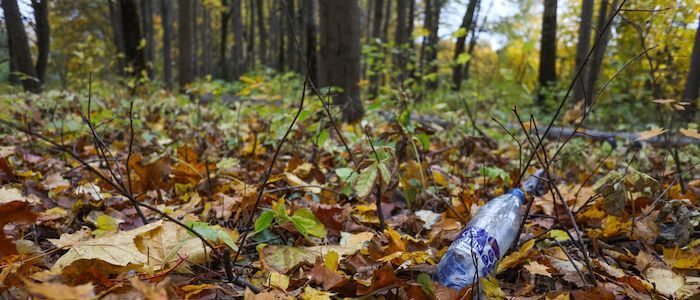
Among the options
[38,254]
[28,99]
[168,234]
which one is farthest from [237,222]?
[28,99]

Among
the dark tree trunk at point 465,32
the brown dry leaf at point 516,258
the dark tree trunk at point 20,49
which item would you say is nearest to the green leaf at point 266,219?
the brown dry leaf at point 516,258

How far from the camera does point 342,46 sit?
16.6ft

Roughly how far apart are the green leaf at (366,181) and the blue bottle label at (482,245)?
1.13 feet

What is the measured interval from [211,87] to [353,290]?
3804mm

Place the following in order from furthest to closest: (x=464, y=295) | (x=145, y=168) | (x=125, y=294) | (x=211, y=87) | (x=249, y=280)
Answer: (x=211, y=87), (x=145, y=168), (x=249, y=280), (x=464, y=295), (x=125, y=294)

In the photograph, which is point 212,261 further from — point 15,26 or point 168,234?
point 15,26

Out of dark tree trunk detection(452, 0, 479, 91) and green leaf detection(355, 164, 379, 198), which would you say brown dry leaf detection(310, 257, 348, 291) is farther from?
dark tree trunk detection(452, 0, 479, 91)

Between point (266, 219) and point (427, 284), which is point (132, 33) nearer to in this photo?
point (266, 219)

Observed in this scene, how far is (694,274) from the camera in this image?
1.55 metres

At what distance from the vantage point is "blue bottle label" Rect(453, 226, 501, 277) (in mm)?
1414

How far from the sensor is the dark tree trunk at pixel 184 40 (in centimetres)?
921

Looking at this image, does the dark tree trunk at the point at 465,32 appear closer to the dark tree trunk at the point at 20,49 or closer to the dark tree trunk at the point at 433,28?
the dark tree trunk at the point at 433,28

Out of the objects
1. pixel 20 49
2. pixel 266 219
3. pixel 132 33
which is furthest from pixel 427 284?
pixel 132 33

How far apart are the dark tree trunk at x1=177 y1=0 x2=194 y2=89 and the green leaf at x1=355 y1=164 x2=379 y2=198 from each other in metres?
8.47
